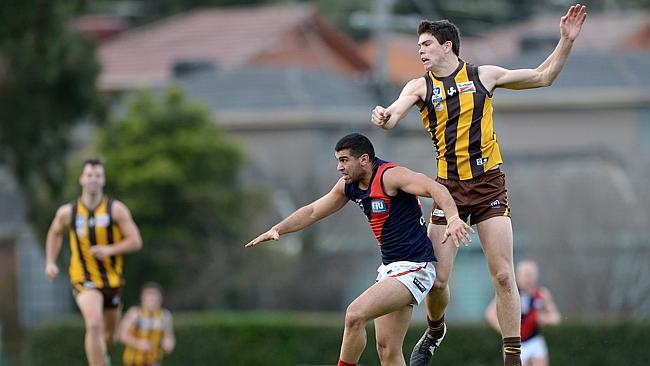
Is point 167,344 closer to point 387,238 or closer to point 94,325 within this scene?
point 94,325

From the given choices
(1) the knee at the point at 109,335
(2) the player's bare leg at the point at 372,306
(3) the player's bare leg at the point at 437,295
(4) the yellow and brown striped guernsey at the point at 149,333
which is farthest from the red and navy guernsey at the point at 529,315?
(2) the player's bare leg at the point at 372,306

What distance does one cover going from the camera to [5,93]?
33406mm

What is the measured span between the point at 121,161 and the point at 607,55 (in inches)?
665

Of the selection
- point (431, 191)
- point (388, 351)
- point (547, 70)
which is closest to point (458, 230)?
point (431, 191)

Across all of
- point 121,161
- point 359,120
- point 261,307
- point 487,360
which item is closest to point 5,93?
point 121,161

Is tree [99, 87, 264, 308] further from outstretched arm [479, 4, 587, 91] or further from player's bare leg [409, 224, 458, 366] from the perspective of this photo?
outstretched arm [479, 4, 587, 91]

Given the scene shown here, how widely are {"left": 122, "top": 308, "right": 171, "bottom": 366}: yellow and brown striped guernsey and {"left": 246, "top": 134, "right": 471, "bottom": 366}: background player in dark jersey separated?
1128 centimetres

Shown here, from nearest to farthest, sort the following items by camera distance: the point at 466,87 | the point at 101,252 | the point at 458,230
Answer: the point at 458,230
the point at 466,87
the point at 101,252

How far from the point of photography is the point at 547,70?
1164cm

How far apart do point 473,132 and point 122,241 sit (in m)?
5.34

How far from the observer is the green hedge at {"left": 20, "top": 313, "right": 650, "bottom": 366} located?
917 inches

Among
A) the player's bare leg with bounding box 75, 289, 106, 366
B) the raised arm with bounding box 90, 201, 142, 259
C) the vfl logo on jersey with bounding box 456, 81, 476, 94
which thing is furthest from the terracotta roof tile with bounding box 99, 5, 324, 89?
the vfl logo on jersey with bounding box 456, 81, 476, 94

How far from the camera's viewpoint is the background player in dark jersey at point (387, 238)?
38.3 ft

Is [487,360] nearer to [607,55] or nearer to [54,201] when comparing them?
[54,201]
